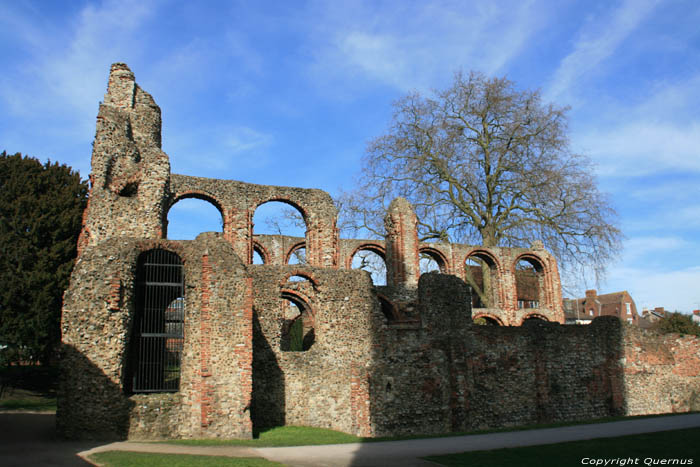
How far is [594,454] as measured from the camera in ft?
29.0

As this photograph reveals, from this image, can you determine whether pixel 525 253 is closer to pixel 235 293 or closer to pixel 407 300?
pixel 407 300

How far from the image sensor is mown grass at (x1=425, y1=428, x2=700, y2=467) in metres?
8.19

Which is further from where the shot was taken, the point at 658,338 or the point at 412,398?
the point at 658,338

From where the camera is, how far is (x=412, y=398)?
1480cm

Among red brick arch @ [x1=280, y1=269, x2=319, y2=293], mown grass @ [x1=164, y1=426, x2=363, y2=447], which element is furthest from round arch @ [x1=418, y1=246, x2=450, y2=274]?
mown grass @ [x1=164, y1=426, x2=363, y2=447]

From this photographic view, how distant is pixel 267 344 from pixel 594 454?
337 inches

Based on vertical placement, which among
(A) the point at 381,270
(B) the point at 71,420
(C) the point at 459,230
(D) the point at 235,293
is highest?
(C) the point at 459,230

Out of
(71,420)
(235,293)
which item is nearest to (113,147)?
(235,293)

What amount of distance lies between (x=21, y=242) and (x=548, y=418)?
20.1 meters

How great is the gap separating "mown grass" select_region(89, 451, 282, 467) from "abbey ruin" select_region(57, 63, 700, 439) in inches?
85.2

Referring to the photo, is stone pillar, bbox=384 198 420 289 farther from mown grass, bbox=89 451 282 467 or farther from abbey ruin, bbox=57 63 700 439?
mown grass, bbox=89 451 282 467

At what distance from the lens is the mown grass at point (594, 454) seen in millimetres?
8187

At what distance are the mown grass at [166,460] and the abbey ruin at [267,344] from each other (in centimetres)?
216

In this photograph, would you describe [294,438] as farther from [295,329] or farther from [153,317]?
[295,329]
